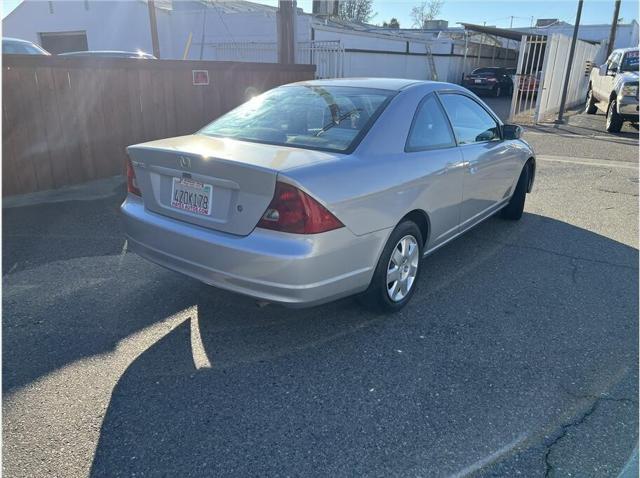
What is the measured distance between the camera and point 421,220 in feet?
12.2

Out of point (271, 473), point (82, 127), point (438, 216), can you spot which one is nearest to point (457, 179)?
point (438, 216)

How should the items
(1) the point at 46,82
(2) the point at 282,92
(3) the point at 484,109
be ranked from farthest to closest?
(1) the point at 46,82 < (3) the point at 484,109 < (2) the point at 282,92

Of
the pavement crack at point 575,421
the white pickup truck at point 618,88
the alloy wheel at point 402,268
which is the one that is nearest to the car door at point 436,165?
the alloy wheel at point 402,268

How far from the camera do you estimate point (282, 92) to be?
4.15 m

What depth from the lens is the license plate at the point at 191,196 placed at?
2.99m

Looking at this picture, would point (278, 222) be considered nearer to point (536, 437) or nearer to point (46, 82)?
point (536, 437)

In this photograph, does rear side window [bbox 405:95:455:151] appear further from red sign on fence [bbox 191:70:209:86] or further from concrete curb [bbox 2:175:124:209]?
red sign on fence [bbox 191:70:209:86]

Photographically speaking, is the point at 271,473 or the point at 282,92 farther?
the point at 282,92

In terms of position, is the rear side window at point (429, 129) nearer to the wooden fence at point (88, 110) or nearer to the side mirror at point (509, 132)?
the side mirror at point (509, 132)

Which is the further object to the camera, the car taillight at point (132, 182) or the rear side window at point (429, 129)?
the rear side window at point (429, 129)

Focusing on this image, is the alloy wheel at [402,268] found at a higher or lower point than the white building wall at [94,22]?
lower

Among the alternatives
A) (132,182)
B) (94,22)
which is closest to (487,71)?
(94,22)

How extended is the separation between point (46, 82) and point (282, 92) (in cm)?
373

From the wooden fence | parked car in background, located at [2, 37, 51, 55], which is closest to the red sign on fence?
the wooden fence
